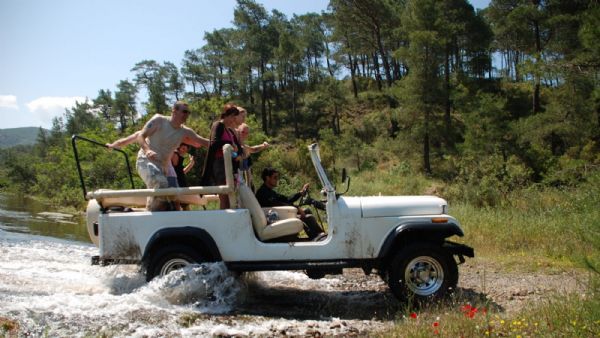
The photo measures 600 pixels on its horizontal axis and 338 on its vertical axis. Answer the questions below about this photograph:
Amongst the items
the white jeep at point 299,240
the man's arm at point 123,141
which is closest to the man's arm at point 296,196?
the white jeep at point 299,240

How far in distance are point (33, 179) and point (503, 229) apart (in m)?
58.5

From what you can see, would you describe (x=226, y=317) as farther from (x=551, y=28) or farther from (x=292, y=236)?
(x=551, y=28)

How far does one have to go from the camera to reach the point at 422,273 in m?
5.80

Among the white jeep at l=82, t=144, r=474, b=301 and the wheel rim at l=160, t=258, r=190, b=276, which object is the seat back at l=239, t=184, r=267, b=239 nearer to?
the white jeep at l=82, t=144, r=474, b=301

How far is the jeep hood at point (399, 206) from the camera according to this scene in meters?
5.71

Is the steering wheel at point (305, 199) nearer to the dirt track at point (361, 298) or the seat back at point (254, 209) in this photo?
the seat back at point (254, 209)

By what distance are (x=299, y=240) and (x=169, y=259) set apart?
61.2 inches

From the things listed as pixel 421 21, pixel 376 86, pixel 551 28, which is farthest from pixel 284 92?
pixel 551 28

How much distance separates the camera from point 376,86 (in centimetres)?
5756

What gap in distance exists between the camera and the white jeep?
568cm

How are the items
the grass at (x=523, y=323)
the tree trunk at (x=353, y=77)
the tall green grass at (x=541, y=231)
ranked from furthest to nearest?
1. the tree trunk at (x=353, y=77)
2. the tall green grass at (x=541, y=231)
3. the grass at (x=523, y=323)

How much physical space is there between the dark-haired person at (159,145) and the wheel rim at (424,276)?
10.1 feet

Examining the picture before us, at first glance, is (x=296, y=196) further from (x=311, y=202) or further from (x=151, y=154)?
(x=151, y=154)

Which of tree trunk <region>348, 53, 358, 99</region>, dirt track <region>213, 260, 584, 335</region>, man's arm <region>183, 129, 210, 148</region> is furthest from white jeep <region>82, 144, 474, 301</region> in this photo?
tree trunk <region>348, 53, 358, 99</region>
